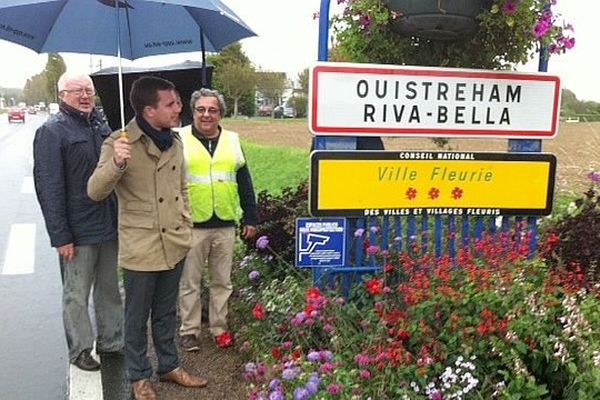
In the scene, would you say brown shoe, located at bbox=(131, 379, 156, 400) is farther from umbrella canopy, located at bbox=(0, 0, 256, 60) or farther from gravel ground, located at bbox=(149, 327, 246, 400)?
umbrella canopy, located at bbox=(0, 0, 256, 60)

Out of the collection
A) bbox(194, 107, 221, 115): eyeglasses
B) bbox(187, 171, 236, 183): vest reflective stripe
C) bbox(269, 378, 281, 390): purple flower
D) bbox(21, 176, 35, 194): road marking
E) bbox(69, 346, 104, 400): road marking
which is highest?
bbox(194, 107, 221, 115): eyeglasses

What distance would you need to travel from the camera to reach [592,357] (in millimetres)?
2342

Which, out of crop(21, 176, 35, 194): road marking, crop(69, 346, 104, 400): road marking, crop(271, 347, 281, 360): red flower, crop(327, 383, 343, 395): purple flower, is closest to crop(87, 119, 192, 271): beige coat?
crop(271, 347, 281, 360): red flower

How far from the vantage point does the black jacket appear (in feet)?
11.8

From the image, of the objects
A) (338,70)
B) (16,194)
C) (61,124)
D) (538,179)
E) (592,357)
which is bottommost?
(16,194)

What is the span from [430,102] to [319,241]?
1058mm

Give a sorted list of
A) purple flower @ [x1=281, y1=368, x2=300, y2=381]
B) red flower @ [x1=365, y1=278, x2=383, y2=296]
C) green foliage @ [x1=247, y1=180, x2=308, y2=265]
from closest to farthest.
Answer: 1. purple flower @ [x1=281, y1=368, x2=300, y2=381]
2. red flower @ [x1=365, y1=278, x2=383, y2=296]
3. green foliage @ [x1=247, y1=180, x2=308, y2=265]

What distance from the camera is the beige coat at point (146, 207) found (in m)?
3.24

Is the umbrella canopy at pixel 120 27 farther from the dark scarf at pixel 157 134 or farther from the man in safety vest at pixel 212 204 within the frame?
the dark scarf at pixel 157 134

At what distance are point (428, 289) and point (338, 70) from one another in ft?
4.38

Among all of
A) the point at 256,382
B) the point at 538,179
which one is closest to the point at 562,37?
the point at 538,179

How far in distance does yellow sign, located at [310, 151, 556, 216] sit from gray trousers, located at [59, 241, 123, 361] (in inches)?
57.4

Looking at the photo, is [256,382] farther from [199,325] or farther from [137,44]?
[137,44]

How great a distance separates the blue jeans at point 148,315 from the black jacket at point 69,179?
0.59 meters
